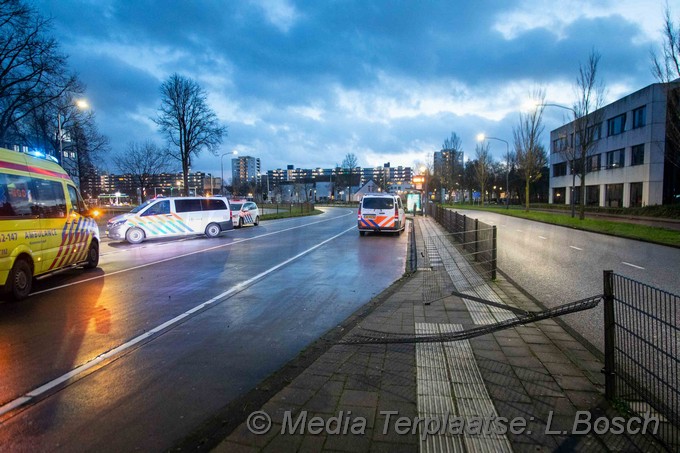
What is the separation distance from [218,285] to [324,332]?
395 cm

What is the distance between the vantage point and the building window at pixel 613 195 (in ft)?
144

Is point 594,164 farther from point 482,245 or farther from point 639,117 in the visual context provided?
point 482,245

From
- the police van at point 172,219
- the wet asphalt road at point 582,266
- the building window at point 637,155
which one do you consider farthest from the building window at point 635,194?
the police van at point 172,219

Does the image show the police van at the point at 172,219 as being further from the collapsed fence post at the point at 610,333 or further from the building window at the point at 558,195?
the building window at the point at 558,195

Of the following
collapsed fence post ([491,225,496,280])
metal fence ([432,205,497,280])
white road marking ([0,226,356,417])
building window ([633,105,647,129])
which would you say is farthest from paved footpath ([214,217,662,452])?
building window ([633,105,647,129])

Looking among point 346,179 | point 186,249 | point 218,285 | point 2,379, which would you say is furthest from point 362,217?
point 346,179

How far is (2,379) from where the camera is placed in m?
4.22

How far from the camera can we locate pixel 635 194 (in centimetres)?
4125

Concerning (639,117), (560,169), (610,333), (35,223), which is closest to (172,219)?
(35,223)

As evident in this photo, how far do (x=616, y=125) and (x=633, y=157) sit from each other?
5.39 m

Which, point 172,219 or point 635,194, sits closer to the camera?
point 172,219

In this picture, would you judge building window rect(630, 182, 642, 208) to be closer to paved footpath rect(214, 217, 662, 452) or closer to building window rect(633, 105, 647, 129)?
building window rect(633, 105, 647, 129)

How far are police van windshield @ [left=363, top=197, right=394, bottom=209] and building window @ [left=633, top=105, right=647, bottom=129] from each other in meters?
33.7

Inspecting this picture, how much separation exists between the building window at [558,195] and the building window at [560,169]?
2224mm
